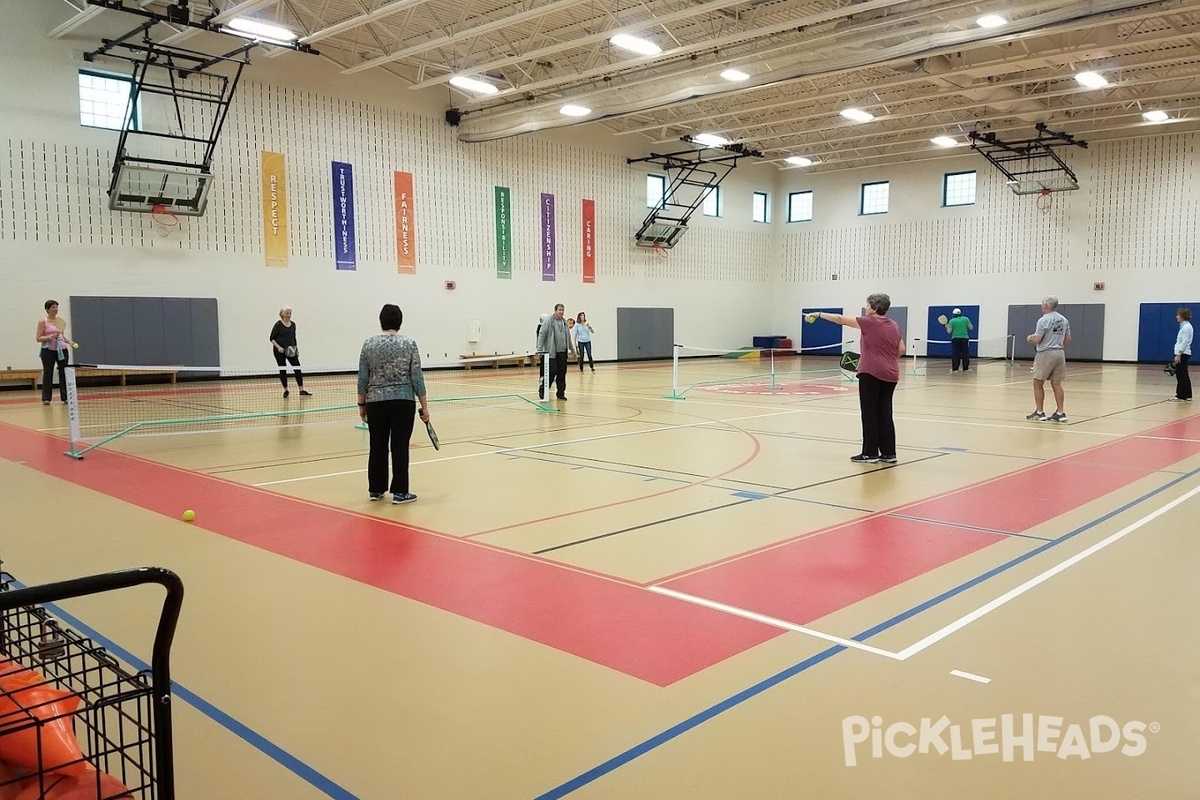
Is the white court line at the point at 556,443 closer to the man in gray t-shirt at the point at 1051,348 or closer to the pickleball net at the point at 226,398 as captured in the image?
the pickleball net at the point at 226,398

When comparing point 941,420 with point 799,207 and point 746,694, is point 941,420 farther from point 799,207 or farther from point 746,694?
point 799,207

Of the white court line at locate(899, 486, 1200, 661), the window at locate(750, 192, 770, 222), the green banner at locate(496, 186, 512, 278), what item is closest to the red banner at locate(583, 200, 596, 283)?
the green banner at locate(496, 186, 512, 278)

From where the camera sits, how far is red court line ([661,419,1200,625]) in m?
5.10

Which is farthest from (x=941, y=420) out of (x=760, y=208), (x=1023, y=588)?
(x=760, y=208)

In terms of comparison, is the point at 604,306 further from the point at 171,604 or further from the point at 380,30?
the point at 171,604

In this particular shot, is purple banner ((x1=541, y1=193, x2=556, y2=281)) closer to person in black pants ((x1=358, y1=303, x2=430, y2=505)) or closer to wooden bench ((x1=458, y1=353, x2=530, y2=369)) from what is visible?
wooden bench ((x1=458, y1=353, x2=530, y2=369))

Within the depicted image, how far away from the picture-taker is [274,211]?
73.4ft

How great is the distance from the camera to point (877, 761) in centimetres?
316

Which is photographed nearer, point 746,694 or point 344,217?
point 746,694

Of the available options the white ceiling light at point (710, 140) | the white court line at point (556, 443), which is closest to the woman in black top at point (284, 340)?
the white court line at point (556, 443)

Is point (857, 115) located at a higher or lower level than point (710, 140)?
higher

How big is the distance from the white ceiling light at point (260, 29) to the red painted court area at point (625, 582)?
1201 cm

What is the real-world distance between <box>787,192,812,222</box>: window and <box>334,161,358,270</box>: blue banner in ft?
71.1

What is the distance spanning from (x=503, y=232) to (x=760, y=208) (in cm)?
1496
